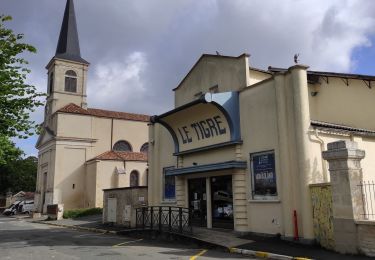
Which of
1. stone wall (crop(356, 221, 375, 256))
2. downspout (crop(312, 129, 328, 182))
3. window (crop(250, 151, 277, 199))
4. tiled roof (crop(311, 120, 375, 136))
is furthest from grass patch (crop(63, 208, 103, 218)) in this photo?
stone wall (crop(356, 221, 375, 256))

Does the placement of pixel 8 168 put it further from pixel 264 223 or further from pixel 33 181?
pixel 264 223

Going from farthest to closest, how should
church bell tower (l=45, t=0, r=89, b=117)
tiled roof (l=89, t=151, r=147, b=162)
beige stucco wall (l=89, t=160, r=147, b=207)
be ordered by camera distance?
1. church bell tower (l=45, t=0, r=89, b=117)
2. tiled roof (l=89, t=151, r=147, b=162)
3. beige stucco wall (l=89, t=160, r=147, b=207)

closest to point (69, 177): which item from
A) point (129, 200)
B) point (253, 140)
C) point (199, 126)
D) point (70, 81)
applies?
point (70, 81)

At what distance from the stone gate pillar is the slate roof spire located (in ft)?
138

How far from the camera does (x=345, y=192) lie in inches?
453

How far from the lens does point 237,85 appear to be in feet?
58.6

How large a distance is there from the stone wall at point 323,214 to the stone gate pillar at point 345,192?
0.67 m

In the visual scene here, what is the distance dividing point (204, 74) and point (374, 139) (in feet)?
27.9

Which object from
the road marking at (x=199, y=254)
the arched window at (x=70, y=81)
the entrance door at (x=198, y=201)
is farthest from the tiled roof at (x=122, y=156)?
the road marking at (x=199, y=254)

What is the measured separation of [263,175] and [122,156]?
98.3 feet

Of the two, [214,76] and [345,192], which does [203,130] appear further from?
[345,192]

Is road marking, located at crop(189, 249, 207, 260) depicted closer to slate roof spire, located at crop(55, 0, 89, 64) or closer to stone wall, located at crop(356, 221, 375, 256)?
stone wall, located at crop(356, 221, 375, 256)

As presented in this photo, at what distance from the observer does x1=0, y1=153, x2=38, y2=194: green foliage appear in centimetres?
6538

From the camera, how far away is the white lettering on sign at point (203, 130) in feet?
58.6
